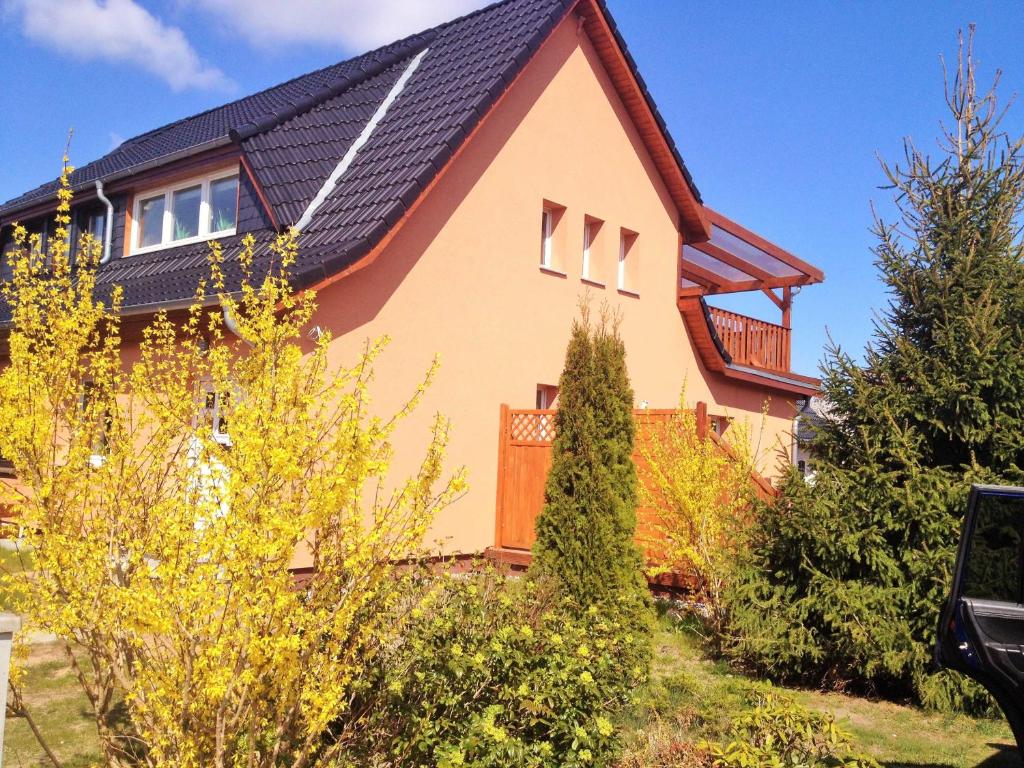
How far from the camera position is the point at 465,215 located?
12.2 m

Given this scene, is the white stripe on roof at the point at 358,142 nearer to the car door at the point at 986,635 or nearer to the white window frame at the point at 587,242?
the white window frame at the point at 587,242

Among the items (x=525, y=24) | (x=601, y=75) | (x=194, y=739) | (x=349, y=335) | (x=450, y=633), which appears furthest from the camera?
(x=601, y=75)

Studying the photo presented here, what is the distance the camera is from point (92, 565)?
12.0 ft

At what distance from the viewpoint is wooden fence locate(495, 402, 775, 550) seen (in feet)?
39.0

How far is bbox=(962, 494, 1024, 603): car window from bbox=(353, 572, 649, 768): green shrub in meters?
2.26

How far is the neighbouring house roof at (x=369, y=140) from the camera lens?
34.9 feet

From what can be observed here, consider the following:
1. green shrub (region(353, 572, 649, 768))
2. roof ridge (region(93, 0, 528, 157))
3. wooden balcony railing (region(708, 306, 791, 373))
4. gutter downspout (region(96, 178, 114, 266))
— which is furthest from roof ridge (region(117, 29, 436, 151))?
green shrub (region(353, 572, 649, 768))

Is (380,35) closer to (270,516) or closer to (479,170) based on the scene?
(479,170)

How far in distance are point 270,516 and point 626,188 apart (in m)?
13.0

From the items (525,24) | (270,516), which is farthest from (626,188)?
(270,516)

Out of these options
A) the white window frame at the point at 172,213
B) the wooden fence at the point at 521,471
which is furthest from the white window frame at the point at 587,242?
the white window frame at the point at 172,213

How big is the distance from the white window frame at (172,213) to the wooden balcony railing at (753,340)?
8.98 m

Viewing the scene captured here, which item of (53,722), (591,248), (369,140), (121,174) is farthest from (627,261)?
(53,722)

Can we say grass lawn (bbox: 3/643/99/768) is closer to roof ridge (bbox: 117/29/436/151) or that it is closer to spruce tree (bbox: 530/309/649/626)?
spruce tree (bbox: 530/309/649/626)
